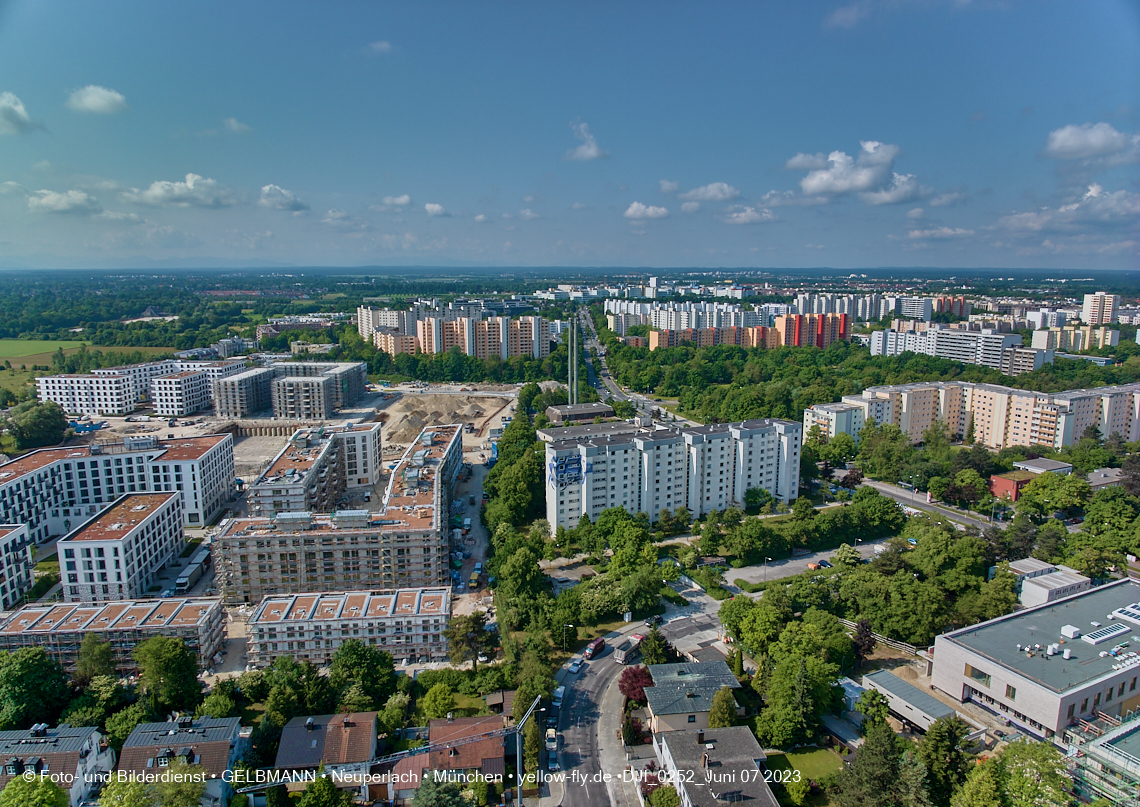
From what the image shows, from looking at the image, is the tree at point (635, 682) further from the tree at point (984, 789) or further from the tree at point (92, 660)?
the tree at point (92, 660)

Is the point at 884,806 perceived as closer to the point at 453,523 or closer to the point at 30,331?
the point at 453,523

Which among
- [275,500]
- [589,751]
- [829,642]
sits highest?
[275,500]

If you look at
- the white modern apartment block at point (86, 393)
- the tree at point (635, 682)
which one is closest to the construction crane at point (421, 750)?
the tree at point (635, 682)

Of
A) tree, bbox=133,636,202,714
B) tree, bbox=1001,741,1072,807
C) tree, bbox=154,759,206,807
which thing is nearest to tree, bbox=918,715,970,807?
tree, bbox=1001,741,1072,807

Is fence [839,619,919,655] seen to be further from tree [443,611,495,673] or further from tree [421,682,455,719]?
tree [421,682,455,719]

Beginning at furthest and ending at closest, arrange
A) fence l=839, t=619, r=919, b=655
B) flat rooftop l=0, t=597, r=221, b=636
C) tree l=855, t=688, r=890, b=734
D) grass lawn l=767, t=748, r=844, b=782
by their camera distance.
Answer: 1. fence l=839, t=619, r=919, b=655
2. flat rooftop l=0, t=597, r=221, b=636
3. tree l=855, t=688, r=890, b=734
4. grass lawn l=767, t=748, r=844, b=782

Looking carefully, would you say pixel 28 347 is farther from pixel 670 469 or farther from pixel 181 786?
pixel 181 786

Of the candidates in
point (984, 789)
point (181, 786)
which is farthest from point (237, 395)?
point (984, 789)

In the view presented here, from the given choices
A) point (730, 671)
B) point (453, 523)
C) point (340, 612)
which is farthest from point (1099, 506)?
point (340, 612)
